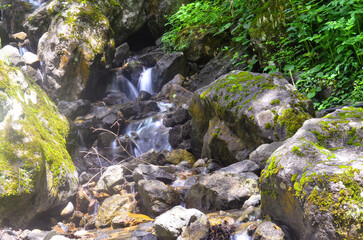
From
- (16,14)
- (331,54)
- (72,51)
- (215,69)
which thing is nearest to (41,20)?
(72,51)

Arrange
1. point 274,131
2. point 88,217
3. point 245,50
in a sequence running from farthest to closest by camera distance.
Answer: point 245,50 → point 88,217 → point 274,131

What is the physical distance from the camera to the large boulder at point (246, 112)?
14.0ft

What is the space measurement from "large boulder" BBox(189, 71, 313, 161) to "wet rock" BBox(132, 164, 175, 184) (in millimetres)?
988

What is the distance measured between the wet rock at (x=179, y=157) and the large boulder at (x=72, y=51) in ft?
17.7

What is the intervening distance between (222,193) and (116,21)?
10815mm

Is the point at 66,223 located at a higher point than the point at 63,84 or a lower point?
lower

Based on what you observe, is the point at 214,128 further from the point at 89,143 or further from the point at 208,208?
the point at 89,143

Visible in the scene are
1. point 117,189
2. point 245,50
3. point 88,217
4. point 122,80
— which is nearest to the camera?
point 88,217

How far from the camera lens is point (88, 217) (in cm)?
468

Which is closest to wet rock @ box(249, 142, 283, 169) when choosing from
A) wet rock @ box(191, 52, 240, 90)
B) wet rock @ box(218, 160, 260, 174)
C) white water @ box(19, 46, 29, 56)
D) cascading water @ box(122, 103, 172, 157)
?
wet rock @ box(218, 160, 260, 174)

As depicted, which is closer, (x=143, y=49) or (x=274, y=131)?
(x=274, y=131)

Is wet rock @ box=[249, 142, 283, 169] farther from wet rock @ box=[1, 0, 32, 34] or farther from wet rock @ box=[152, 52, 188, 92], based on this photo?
wet rock @ box=[1, 0, 32, 34]

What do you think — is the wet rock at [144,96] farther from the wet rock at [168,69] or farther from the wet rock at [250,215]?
the wet rock at [250,215]

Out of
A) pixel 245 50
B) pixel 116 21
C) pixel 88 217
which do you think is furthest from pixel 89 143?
pixel 116 21
